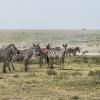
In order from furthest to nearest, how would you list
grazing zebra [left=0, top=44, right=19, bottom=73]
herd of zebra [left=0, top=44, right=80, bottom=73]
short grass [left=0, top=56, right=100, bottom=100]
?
herd of zebra [left=0, top=44, right=80, bottom=73], grazing zebra [left=0, top=44, right=19, bottom=73], short grass [left=0, top=56, right=100, bottom=100]

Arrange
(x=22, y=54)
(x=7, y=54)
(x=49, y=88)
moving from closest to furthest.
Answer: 1. (x=49, y=88)
2. (x=7, y=54)
3. (x=22, y=54)

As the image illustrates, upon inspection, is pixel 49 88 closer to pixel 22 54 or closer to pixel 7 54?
pixel 7 54

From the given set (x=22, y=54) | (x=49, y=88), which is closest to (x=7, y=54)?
(x=22, y=54)

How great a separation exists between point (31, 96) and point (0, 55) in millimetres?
10095

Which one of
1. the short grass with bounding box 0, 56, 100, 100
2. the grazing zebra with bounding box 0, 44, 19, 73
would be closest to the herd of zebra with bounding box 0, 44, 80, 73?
the grazing zebra with bounding box 0, 44, 19, 73

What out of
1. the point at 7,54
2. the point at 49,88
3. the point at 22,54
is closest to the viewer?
the point at 49,88

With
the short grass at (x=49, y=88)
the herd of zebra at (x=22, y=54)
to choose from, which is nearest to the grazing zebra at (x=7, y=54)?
the herd of zebra at (x=22, y=54)

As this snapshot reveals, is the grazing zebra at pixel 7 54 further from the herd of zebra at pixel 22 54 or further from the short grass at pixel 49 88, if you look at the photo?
the short grass at pixel 49 88

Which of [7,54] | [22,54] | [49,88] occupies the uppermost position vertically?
[7,54]

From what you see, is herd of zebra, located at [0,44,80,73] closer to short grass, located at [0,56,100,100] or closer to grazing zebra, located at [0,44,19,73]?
grazing zebra, located at [0,44,19,73]

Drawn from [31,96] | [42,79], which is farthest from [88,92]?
[42,79]

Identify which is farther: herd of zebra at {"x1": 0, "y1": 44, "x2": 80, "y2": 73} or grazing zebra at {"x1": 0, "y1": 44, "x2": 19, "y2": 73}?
herd of zebra at {"x1": 0, "y1": 44, "x2": 80, "y2": 73}

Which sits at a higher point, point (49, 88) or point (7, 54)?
point (7, 54)

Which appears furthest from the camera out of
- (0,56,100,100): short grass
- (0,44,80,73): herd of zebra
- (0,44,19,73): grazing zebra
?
(0,44,80,73): herd of zebra
